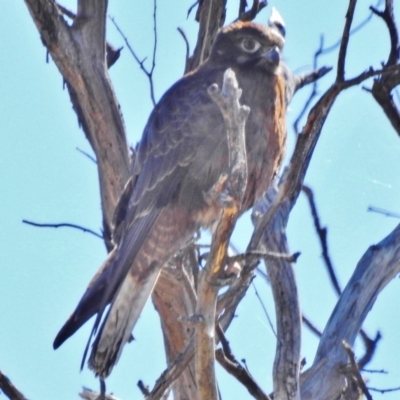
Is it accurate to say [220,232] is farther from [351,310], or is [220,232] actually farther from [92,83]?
[92,83]

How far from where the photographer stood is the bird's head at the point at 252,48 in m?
4.73

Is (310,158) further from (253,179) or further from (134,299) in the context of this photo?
(134,299)

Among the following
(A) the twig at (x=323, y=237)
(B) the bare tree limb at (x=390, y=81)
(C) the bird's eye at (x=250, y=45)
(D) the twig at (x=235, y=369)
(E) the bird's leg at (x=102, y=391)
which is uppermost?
(C) the bird's eye at (x=250, y=45)

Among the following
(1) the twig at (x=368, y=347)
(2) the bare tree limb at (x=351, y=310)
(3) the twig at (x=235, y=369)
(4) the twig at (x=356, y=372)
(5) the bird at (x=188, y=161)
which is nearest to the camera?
(4) the twig at (x=356, y=372)

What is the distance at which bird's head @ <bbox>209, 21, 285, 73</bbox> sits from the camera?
4730mm

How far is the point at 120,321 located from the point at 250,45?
1566 millimetres

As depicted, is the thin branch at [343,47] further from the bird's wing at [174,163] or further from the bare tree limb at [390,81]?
the bird's wing at [174,163]

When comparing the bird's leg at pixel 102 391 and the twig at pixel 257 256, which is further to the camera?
the bird's leg at pixel 102 391

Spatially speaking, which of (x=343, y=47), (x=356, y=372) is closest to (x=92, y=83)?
(x=343, y=47)

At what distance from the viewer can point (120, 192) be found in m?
5.06

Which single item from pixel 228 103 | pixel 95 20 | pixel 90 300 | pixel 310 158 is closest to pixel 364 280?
pixel 310 158

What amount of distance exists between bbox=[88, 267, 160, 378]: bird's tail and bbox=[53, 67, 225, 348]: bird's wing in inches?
5.6

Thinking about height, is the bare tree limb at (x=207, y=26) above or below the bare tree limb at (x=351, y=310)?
above

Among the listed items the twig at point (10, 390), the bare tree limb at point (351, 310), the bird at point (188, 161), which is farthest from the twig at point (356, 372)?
the twig at point (10, 390)
